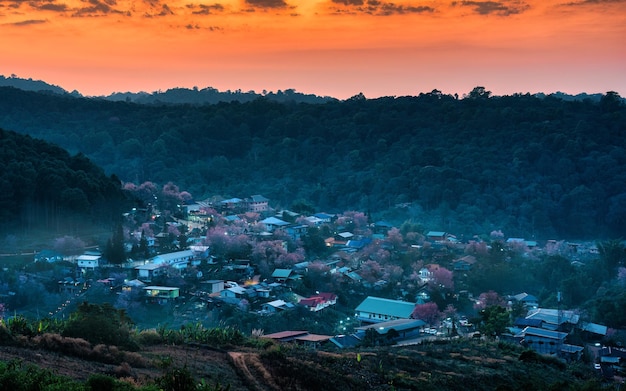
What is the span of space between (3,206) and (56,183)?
7.58 ft

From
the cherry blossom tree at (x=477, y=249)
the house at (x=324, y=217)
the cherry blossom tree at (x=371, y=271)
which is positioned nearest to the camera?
the cherry blossom tree at (x=371, y=271)

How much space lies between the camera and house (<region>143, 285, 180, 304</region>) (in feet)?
74.9

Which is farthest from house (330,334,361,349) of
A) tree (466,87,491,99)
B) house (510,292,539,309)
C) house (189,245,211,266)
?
tree (466,87,491,99)

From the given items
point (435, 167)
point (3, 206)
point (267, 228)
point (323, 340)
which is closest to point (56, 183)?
point (3, 206)

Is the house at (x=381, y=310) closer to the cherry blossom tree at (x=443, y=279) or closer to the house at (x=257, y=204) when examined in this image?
the cherry blossom tree at (x=443, y=279)

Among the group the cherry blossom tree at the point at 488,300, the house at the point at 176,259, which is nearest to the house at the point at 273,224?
the house at the point at 176,259

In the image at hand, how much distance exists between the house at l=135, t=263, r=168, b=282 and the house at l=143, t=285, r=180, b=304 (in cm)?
129

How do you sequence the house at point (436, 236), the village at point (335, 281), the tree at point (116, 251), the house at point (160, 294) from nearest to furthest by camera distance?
the village at point (335, 281) → the house at point (160, 294) → the tree at point (116, 251) → the house at point (436, 236)

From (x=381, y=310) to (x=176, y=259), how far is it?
8.55 m

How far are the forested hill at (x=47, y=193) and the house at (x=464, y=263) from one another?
14.9m

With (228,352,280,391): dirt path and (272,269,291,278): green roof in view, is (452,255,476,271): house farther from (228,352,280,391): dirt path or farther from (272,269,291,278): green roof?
(228,352,280,391): dirt path

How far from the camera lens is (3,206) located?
26.7 m

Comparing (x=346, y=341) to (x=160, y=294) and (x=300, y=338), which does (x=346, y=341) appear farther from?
(x=160, y=294)

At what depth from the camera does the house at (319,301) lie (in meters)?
23.2
